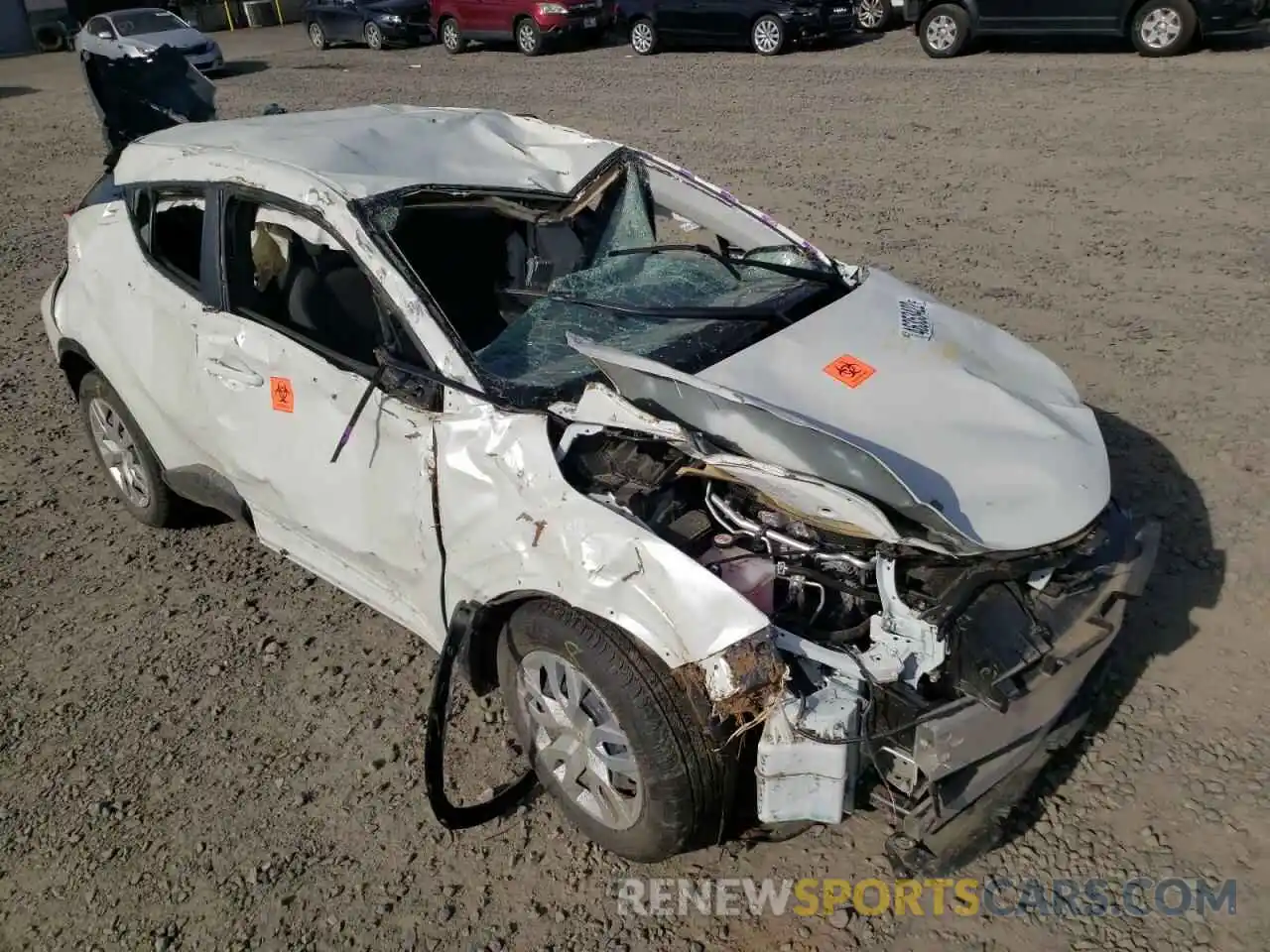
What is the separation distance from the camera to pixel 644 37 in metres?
17.9

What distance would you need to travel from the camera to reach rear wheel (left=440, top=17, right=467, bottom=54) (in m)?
20.2

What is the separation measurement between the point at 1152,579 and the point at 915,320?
1.49 meters

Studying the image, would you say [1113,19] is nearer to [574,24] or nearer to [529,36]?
[574,24]

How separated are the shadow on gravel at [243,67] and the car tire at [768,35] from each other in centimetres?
1052

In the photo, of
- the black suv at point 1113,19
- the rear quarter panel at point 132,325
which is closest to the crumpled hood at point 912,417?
the rear quarter panel at point 132,325

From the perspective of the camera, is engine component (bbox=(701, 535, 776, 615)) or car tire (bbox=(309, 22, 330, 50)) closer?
engine component (bbox=(701, 535, 776, 615))

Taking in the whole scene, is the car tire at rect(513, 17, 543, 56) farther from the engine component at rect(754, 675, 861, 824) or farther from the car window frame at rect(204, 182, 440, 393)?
the engine component at rect(754, 675, 861, 824)

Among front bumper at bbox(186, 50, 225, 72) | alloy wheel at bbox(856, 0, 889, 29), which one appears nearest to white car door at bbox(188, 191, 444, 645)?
alloy wheel at bbox(856, 0, 889, 29)

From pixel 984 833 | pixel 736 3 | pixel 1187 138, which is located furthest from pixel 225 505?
pixel 736 3

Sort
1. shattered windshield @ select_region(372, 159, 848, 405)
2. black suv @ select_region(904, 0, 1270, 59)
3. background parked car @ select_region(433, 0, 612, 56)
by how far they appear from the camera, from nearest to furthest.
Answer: shattered windshield @ select_region(372, 159, 848, 405), black suv @ select_region(904, 0, 1270, 59), background parked car @ select_region(433, 0, 612, 56)

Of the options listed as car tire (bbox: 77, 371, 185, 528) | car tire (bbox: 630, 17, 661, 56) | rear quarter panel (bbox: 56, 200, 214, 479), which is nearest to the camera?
rear quarter panel (bbox: 56, 200, 214, 479)

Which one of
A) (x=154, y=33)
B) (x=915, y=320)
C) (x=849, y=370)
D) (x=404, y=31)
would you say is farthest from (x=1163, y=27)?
(x=154, y=33)

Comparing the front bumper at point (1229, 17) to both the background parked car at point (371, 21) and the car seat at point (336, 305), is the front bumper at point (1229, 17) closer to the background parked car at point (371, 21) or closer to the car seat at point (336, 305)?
the car seat at point (336, 305)

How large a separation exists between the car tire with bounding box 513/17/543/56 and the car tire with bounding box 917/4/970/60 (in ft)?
24.3
